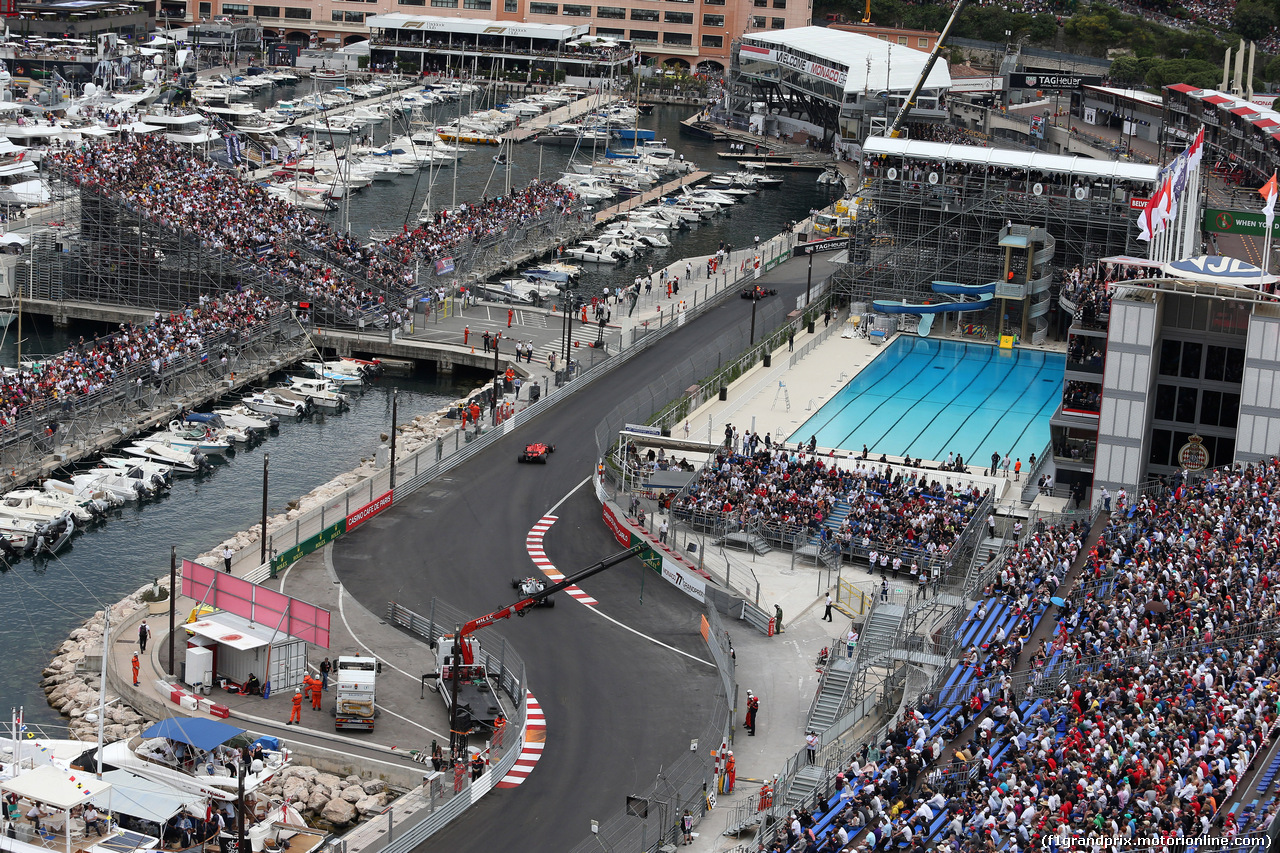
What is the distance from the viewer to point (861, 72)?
184 m

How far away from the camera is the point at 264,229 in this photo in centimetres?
11750

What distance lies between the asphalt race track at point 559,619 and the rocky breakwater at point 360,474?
136 inches

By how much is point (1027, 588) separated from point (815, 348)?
4550 centimetres

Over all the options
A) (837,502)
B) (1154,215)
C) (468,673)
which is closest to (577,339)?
(837,502)

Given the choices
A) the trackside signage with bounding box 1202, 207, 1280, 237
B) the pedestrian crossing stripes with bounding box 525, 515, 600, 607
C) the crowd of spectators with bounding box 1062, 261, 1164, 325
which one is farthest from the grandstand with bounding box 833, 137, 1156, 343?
the pedestrian crossing stripes with bounding box 525, 515, 600, 607

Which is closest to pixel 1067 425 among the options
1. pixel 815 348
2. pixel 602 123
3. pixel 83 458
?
pixel 815 348

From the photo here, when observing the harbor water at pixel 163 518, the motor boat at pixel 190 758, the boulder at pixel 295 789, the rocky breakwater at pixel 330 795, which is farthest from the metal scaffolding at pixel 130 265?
the boulder at pixel 295 789

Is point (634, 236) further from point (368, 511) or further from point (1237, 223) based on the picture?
point (368, 511)

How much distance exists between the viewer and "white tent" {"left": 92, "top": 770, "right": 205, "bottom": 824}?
Result: 183 feet

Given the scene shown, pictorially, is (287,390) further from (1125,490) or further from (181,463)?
(1125,490)

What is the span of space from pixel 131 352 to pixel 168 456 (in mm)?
9376

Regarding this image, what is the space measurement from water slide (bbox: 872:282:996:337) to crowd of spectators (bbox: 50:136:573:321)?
31.1 meters

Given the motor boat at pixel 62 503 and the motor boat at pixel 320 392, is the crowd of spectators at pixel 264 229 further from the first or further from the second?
the motor boat at pixel 62 503

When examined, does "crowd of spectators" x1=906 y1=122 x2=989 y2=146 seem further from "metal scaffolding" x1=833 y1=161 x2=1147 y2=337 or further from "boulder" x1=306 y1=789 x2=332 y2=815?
"boulder" x1=306 y1=789 x2=332 y2=815
